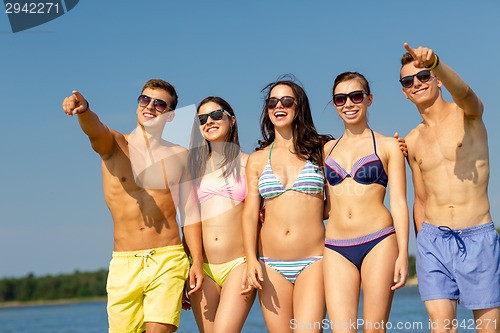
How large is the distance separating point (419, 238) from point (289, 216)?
4.39ft

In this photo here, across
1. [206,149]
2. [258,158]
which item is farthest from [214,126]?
[258,158]

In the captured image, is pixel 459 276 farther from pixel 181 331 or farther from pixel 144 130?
pixel 181 331

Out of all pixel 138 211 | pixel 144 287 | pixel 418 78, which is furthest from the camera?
pixel 138 211

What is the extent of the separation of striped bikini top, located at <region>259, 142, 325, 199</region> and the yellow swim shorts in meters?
1.22

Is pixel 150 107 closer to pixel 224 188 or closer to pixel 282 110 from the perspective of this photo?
pixel 224 188

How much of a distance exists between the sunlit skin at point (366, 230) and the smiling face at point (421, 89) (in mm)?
499

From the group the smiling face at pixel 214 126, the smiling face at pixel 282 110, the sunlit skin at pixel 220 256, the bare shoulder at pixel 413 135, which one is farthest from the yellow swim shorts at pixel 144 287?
the bare shoulder at pixel 413 135

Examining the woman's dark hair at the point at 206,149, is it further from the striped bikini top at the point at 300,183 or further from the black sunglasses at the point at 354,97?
the black sunglasses at the point at 354,97

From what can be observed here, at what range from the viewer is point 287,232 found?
23.4 feet

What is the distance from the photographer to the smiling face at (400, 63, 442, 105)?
23.0ft

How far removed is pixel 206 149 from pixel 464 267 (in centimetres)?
314

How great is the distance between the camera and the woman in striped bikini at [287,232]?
6984mm

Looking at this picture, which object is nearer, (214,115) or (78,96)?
(78,96)

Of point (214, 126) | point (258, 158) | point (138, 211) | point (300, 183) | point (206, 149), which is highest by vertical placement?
point (214, 126)
